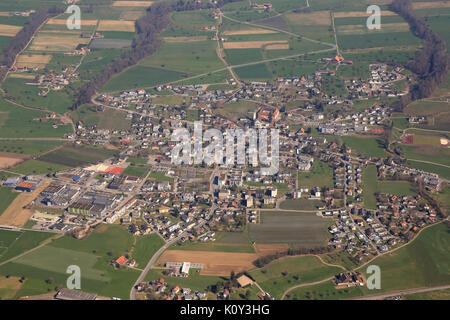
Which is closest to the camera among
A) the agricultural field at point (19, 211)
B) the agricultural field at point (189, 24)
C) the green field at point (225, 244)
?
the green field at point (225, 244)

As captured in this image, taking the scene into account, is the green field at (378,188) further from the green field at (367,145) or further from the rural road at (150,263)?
the rural road at (150,263)

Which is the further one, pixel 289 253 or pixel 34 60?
pixel 34 60

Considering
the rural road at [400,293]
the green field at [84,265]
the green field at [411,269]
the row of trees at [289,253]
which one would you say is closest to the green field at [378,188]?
the green field at [411,269]

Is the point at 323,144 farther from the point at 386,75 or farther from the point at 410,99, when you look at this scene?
the point at 386,75

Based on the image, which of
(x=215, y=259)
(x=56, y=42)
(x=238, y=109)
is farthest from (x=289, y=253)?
(x=56, y=42)

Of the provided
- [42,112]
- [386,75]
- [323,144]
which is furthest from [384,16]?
[42,112]

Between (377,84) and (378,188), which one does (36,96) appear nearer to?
A: (377,84)
